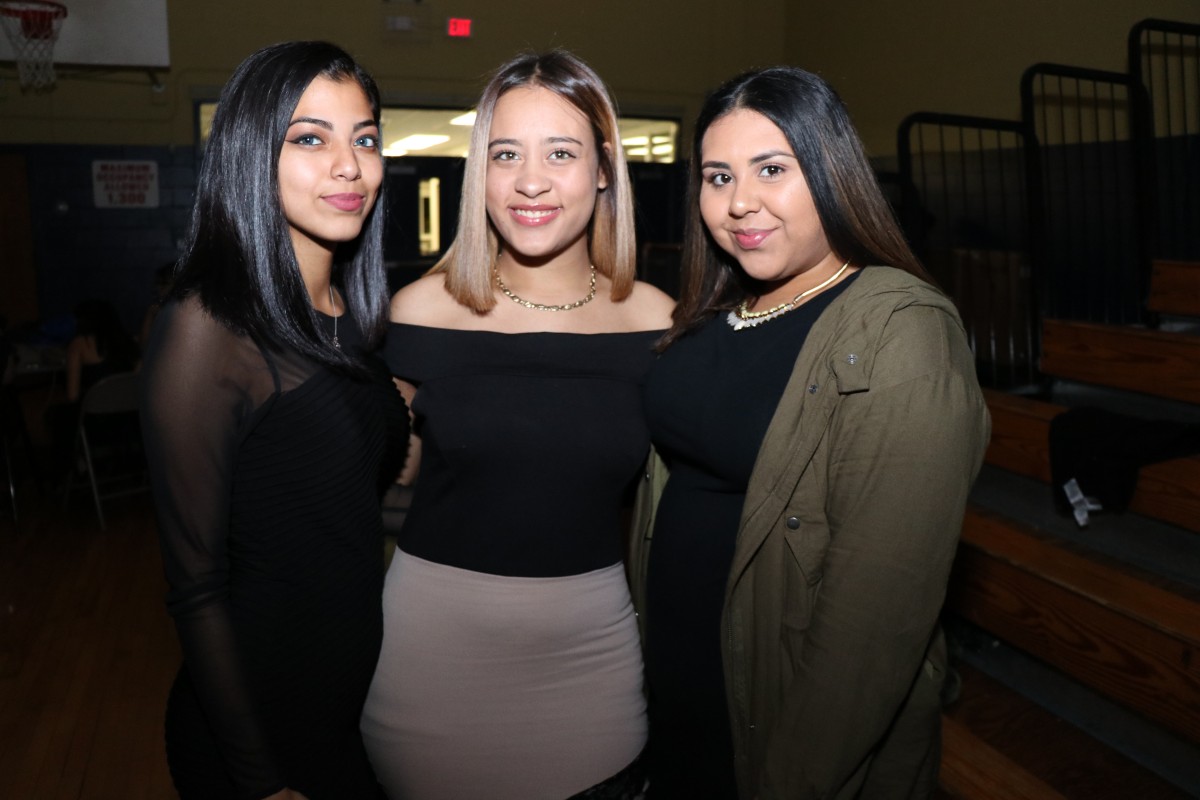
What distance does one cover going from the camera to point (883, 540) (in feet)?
4.39

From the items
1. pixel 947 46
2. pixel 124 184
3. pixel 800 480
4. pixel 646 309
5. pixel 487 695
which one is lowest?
pixel 487 695

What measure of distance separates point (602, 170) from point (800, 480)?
834mm

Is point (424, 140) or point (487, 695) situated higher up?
point (424, 140)

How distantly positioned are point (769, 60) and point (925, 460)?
864cm

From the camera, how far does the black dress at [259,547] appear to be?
130 centimetres

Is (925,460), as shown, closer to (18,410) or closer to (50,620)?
(50,620)

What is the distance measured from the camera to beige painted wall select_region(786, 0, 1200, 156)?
18.1 ft

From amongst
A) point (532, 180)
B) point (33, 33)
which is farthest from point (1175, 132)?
point (33, 33)

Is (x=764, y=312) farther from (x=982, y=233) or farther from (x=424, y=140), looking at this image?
(x=424, y=140)

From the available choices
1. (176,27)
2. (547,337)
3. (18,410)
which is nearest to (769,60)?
(176,27)

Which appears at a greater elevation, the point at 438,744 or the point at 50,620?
the point at 438,744

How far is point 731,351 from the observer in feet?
5.65

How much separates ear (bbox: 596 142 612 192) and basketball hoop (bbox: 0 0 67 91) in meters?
7.04

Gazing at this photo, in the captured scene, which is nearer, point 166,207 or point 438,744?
point 438,744
